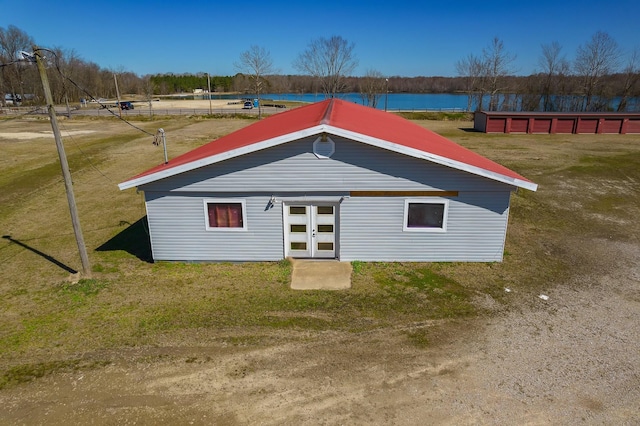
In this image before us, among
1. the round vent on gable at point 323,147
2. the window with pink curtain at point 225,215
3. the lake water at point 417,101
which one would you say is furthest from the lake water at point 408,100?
the window with pink curtain at point 225,215

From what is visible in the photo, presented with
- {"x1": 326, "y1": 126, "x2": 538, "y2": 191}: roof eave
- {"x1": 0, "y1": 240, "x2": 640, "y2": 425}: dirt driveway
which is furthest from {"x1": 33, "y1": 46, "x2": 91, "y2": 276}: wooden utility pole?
{"x1": 326, "y1": 126, "x2": 538, "y2": 191}: roof eave

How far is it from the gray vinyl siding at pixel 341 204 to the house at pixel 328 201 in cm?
3

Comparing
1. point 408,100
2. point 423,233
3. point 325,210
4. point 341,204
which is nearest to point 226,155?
point 325,210

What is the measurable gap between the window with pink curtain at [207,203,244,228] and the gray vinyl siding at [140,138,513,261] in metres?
0.24

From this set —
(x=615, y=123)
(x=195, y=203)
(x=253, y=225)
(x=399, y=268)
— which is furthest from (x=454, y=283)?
(x=615, y=123)

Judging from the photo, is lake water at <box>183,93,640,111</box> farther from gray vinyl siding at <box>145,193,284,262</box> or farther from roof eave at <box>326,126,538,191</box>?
gray vinyl siding at <box>145,193,284,262</box>

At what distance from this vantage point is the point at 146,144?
35250 millimetres

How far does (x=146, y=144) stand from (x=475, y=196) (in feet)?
103

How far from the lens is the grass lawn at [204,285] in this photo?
8.72 m

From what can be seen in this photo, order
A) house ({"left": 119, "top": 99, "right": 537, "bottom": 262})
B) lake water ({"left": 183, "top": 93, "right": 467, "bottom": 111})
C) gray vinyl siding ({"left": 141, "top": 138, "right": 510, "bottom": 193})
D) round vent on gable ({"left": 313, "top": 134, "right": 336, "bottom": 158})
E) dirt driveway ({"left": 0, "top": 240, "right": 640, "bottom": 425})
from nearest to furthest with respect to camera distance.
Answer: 1. dirt driveway ({"left": 0, "top": 240, "right": 640, "bottom": 425})
2. round vent on gable ({"left": 313, "top": 134, "right": 336, "bottom": 158})
3. house ({"left": 119, "top": 99, "right": 537, "bottom": 262})
4. gray vinyl siding ({"left": 141, "top": 138, "right": 510, "bottom": 193})
5. lake water ({"left": 183, "top": 93, "right": 467, "bottom": 111})

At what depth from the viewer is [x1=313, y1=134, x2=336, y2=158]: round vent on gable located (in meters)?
10.9

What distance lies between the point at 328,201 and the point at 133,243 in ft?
24.2

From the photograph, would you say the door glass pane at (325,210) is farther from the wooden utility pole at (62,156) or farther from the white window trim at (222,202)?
the wooden utility pole at (62,156)

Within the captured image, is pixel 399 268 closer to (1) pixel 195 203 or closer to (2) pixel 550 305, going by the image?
(2) pixel 550 305
